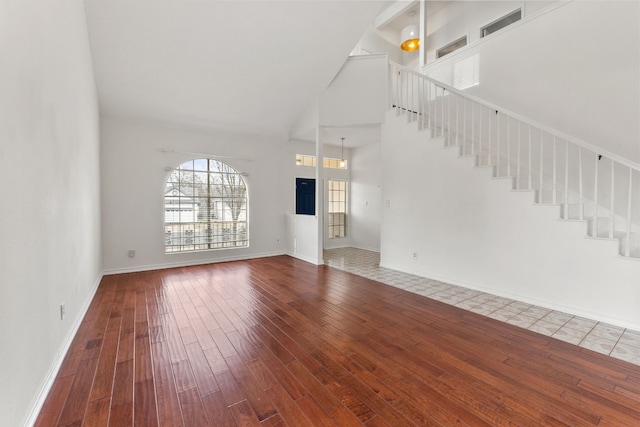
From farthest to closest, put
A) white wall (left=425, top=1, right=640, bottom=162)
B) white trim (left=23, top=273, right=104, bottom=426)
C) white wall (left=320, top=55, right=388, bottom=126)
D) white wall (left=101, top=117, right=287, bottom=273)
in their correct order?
white wall (left=320, top=55, right=388, bottom=126) < white wall (left=101, top=117, right=287, bottom=273) < white wall (left=425, top=1, right=640, bottom=162) < white trim (left=23, top=273, right=104, bottom=426)

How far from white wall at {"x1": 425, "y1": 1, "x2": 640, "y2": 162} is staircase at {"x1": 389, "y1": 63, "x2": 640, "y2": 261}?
0.30 m

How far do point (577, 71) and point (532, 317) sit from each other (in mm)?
3532

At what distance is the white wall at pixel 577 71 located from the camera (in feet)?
11.0

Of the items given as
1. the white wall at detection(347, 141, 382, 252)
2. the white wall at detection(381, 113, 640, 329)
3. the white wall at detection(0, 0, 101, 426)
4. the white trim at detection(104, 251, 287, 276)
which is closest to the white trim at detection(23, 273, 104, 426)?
the white wall at detection(0, 0, 101, 426)

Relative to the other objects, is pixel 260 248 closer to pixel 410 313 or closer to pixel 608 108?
pixel 410 313

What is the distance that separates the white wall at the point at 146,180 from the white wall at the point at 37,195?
2.07m

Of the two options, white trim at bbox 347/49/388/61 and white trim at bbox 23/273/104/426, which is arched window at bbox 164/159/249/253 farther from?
white trim at bbox 347/49/388/61

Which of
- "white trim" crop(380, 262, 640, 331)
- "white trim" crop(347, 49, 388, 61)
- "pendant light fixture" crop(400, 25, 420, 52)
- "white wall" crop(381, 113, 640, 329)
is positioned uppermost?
"pendant light fixture" crop(400, 25, 420, 52)

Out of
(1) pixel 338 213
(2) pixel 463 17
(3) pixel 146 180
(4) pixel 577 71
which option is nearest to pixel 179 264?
(3) pixel 146 180

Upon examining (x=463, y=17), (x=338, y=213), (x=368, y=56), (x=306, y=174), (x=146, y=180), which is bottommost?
(x=338, y=213)

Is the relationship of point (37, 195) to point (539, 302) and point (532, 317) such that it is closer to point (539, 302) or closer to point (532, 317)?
point (532, 317)

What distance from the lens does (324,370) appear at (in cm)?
200

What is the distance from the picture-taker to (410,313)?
3.06 m

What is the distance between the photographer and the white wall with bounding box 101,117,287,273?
472 cm
